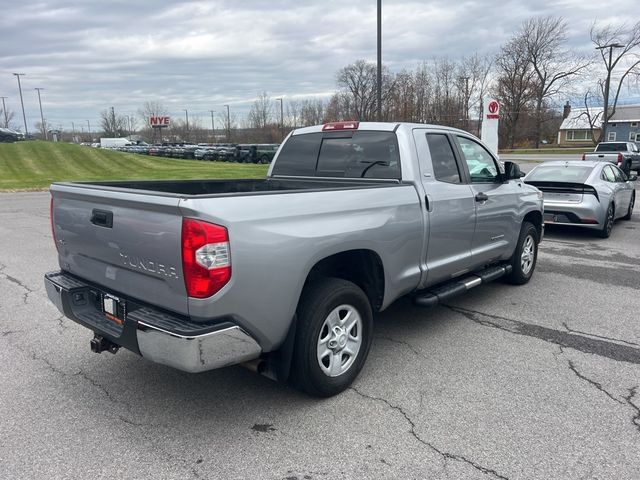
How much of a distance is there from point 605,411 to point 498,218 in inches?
99.7

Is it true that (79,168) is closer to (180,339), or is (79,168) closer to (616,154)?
(616,154)

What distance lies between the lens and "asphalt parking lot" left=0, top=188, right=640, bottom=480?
9.37ft

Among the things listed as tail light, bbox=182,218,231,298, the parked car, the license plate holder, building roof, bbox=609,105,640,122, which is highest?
building roof, bbox=609,105,640,122

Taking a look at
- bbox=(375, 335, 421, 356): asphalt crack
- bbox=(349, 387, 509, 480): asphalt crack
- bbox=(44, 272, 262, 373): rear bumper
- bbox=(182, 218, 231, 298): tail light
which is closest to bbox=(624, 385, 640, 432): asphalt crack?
bbox=(349, 387, 509, 480): asphalt crack

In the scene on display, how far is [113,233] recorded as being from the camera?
10.6 feet

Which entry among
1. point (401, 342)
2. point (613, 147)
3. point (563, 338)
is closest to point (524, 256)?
point (563, 338)

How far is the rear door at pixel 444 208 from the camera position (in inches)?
175

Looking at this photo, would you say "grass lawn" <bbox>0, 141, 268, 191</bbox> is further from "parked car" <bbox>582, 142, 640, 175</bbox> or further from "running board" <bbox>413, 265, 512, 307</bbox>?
"running board" <bbox>413, 265, 512, 307</bbox>

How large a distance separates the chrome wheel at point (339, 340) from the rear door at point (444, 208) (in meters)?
1.00

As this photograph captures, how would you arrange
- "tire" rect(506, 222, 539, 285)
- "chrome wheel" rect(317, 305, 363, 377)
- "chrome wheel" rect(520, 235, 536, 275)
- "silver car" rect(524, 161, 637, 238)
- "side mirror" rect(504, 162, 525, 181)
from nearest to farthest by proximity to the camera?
1. "chrome wheel" rect(317, 305, 363, 377)
2. "side mirror" rect(504, 162, 525, 181)
3. "tire" rect(506, 222, 539, 285)
4. "chrome wheel" rect(520, 235, 536, 275)
5. "silver car" rect(524, 161, 637, 238)

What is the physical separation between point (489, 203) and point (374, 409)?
2.81 m

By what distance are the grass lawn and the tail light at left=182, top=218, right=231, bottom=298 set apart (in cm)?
2209

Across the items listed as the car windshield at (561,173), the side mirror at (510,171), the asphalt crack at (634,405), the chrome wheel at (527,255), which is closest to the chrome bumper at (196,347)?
the asphalt crack at (634,405)

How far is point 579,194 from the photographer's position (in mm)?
9680
